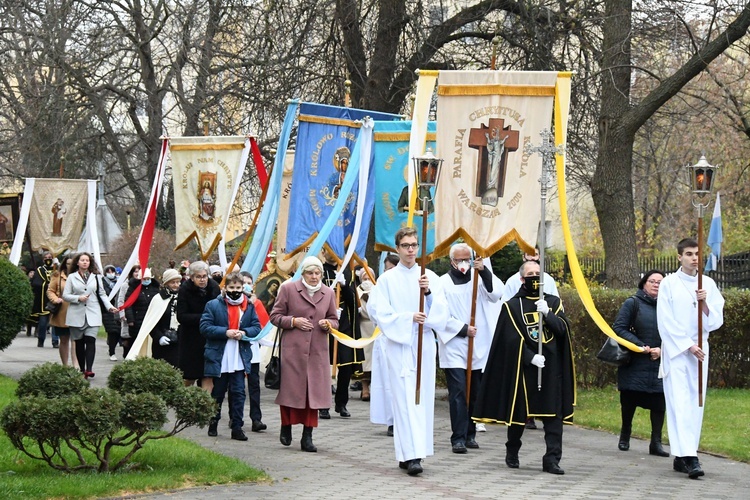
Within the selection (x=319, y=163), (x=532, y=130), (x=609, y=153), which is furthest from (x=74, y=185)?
(x=532, y=130)

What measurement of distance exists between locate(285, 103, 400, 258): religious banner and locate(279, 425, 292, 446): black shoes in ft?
12.4

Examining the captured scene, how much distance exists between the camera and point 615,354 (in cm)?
1159

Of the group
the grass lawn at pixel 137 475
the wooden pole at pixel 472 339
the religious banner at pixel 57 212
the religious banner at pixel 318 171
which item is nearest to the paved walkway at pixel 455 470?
the grass lawn at pixel 137 475

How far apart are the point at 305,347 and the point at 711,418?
194 inches

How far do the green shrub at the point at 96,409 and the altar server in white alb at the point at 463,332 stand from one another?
2.78m

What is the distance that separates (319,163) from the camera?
50.5 ft

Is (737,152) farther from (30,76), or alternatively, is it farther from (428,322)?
(428,322)

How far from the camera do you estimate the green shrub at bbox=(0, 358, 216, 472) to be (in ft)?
28.7

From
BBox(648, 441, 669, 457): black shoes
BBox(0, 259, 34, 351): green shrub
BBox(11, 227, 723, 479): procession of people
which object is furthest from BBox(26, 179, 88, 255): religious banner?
BBox(648, 441, 669, 457): black shoes

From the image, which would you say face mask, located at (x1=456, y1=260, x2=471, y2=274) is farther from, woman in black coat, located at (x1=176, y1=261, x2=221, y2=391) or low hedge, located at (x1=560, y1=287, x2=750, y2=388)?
low hedge, located at (x1=560, y1=287, x2=750, y2=388)

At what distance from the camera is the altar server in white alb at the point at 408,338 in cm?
1016

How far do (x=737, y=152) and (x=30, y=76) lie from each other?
20414 millimetres

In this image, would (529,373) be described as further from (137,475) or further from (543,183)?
(137,475)

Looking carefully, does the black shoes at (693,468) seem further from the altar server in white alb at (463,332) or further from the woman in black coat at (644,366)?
the altar server in white alb at (463,332)
